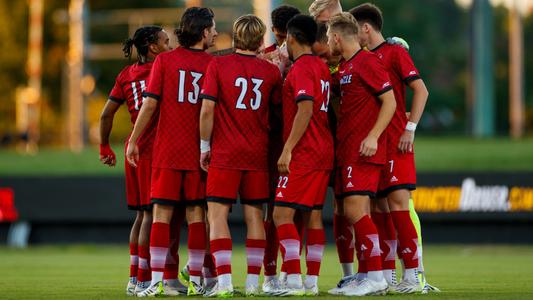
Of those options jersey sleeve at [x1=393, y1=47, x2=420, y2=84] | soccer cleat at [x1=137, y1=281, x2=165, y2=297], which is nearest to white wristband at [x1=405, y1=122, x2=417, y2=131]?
jersey sleeve at [x1=393, y1=47, x2=420, y2=84]

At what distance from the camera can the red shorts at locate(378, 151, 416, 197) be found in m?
9.34

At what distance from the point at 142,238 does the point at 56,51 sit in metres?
44.2

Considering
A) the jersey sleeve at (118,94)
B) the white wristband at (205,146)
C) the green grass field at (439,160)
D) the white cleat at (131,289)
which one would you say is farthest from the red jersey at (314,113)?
the green grass field at (439,160)

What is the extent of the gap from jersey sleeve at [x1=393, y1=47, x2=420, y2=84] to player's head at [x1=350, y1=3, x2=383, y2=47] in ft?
0.93

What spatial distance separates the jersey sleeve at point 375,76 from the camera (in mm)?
8992

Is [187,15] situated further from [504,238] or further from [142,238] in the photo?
[504,238]

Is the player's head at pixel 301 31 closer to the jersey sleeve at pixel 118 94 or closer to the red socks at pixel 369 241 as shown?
the red socks at pixel 369 241

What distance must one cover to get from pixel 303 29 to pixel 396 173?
1.39 m

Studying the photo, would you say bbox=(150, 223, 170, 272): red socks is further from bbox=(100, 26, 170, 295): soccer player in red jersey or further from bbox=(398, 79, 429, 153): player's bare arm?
bbox=(398, 79, 429, 153): player's bare arm

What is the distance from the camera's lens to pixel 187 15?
29.8ft

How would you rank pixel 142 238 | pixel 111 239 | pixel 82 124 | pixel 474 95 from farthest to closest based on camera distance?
pixel 82 124 → pixel 474 95 → pixel 111 239 → pixel 142 238

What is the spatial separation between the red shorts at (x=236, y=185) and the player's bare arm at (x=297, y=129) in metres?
0.32

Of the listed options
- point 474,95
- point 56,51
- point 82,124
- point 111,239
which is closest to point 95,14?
point 56,51

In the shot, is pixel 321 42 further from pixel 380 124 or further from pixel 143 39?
pixel 143 39
